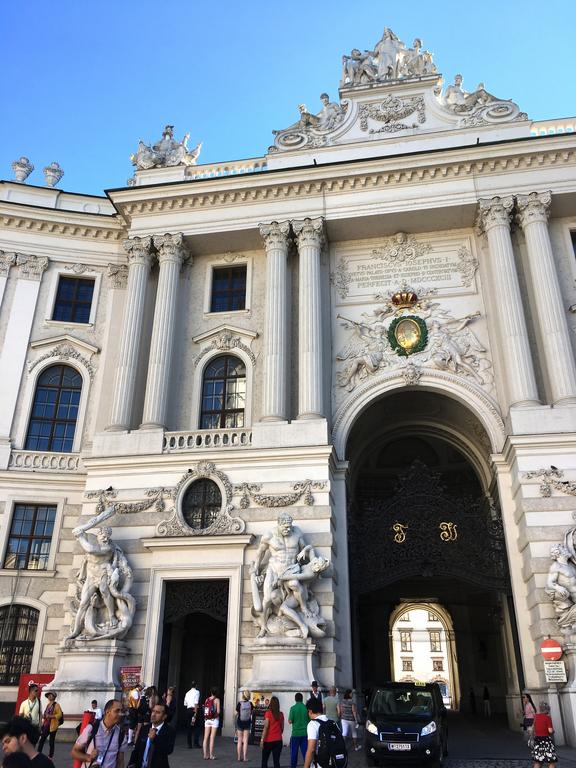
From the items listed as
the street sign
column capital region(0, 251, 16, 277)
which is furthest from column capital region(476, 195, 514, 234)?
column capital region(0, 251, 16, 277)

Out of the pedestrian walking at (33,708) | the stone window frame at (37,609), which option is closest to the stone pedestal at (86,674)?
the stone window frame at (37,609)

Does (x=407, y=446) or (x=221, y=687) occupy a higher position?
(x=407, y=446)

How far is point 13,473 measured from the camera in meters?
23.5

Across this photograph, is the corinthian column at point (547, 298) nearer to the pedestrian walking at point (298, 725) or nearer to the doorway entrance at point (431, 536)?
the doorway entrance at point (431, 536)

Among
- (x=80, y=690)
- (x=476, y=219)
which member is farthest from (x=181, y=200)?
(x=80, y=690)

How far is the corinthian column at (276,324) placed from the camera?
22328 millimetres

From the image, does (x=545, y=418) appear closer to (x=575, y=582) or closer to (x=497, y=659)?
(x=575, y=582)

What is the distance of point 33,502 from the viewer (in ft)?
76.8

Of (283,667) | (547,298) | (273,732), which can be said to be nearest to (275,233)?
(547,298)

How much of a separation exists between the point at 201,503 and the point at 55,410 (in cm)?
794

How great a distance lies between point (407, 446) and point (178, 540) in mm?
13806

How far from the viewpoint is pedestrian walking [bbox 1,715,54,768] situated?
469 cm

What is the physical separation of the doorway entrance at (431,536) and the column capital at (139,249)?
1053 centimetres

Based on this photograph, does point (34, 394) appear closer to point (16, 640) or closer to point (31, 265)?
point (31, 265)
